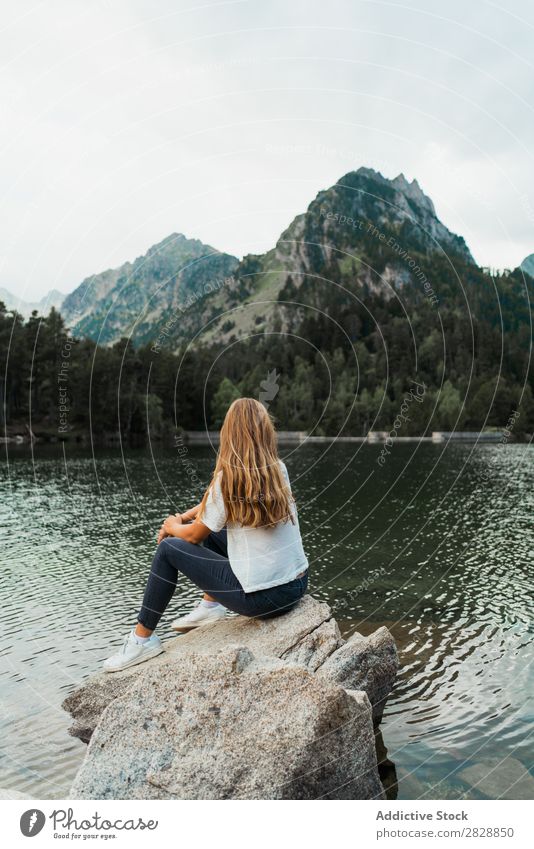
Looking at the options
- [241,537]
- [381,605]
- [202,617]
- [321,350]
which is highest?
[321,350]

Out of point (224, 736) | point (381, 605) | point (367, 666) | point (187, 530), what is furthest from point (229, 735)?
point (381, 605)

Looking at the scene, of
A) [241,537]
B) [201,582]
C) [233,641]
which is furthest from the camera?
[233,641]

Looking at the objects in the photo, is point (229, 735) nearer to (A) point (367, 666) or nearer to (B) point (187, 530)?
(B) point (187, 530)

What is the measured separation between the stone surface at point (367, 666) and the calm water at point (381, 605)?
1.57 feet

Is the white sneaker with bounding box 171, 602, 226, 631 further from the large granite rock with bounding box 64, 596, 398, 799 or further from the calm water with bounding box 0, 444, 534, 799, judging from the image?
the large granite rock with bounding box 64, 596, 398, 799

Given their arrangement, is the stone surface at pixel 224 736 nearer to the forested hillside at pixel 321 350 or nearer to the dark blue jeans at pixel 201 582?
the dark blue jeans at pixel 201 582

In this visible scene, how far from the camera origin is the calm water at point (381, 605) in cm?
730

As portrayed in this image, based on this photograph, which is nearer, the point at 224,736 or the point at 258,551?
the point at 224,736

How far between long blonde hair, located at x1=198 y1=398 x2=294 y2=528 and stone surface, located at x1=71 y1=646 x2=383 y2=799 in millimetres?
1215

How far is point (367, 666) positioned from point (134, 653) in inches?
102

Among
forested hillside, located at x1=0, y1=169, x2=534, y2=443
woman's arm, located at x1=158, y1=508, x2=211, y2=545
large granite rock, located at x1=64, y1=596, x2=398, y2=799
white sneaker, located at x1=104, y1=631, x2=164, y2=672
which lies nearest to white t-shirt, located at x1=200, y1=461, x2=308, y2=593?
woman's arm, located at x1=158, y1=508, x2=211, y2=545

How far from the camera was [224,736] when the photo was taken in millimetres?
5039

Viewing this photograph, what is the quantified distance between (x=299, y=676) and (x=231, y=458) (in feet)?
6.28

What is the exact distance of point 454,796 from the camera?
6449mm
